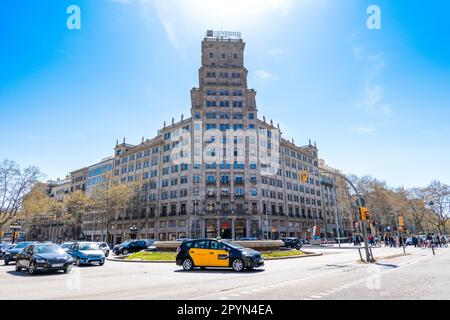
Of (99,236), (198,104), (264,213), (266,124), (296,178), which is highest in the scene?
(198,104)

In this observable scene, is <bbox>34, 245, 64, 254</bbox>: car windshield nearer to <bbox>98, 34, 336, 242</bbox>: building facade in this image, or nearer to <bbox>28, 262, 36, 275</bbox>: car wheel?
<bbox>28, 262, 36, 275</bbox>: car wheel

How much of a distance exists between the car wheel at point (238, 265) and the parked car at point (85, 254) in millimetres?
10220

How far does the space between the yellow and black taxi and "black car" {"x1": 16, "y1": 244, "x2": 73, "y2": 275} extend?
556 centimetres

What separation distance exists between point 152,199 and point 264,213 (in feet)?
84.1

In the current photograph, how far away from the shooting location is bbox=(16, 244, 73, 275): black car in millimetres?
14000

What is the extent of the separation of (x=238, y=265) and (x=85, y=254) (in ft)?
36.2

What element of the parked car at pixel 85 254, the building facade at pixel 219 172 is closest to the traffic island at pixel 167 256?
the parked car at pixel 85 254

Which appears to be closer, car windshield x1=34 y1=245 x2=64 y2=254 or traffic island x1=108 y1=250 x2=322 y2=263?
car windshield x1=34 y1=245 x2=64 y2=254

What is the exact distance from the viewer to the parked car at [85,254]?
19375mm

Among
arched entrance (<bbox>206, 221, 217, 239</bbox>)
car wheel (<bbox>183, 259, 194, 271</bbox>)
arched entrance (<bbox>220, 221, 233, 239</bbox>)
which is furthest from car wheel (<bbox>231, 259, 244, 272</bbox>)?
arched entrance (<bbox>206, 221, 217, 239</bbox>)

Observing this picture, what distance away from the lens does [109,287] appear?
32.1 ft

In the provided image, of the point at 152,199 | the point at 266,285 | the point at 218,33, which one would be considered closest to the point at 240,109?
the point at 218,33

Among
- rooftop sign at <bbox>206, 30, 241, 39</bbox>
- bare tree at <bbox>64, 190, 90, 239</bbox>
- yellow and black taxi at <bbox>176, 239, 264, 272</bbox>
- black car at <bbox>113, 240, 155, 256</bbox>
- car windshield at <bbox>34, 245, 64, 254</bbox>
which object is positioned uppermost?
rooftop sign at <bbox>206, 30, 241, 39</bbox>
